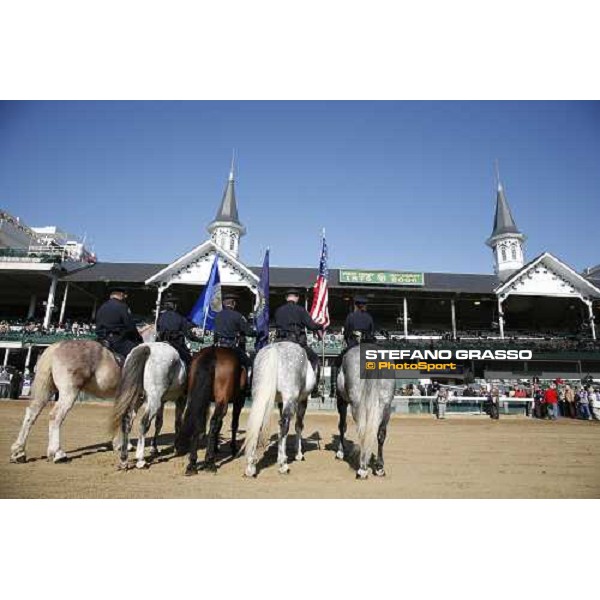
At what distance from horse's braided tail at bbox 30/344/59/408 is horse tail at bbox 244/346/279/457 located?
11.1 ft

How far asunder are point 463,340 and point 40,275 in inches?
1152

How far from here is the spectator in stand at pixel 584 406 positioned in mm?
17594

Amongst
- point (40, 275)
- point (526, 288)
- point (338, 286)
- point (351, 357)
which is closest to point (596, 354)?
point (526, 288)

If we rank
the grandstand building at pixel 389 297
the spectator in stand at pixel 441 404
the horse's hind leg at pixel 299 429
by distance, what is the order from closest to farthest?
the horse's hind leg at pixel 299 429
the spectator in stand at pixel 441 404
the grandstand building at pixel 389 297

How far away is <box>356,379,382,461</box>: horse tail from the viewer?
5.43 m

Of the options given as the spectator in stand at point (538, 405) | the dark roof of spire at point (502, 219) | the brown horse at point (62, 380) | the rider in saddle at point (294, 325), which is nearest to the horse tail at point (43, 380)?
the brown horse at point (62, 380)

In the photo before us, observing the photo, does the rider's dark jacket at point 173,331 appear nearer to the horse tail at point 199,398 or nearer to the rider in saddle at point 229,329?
the rider in saddle at point 229,329

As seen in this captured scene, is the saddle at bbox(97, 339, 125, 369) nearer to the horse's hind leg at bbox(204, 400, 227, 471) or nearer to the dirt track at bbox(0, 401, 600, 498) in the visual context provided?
the dirt track at bbox(0, 401, 600, 498)

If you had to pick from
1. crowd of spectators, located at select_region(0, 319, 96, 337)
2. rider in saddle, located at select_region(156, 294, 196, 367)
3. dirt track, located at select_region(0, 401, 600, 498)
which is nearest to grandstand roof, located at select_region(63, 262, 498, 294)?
crowd of spectators, located at select_region(0, 319, 96, 337)

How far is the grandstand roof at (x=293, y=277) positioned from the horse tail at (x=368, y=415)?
19.8 m

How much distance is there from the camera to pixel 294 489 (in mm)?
4672

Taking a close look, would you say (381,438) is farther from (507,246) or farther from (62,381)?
(507,246)

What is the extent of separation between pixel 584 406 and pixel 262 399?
19.1 m

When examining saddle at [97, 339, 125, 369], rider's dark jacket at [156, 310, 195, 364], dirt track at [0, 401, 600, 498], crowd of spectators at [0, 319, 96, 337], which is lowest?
dirt track at [0, 401, 600, 498]
